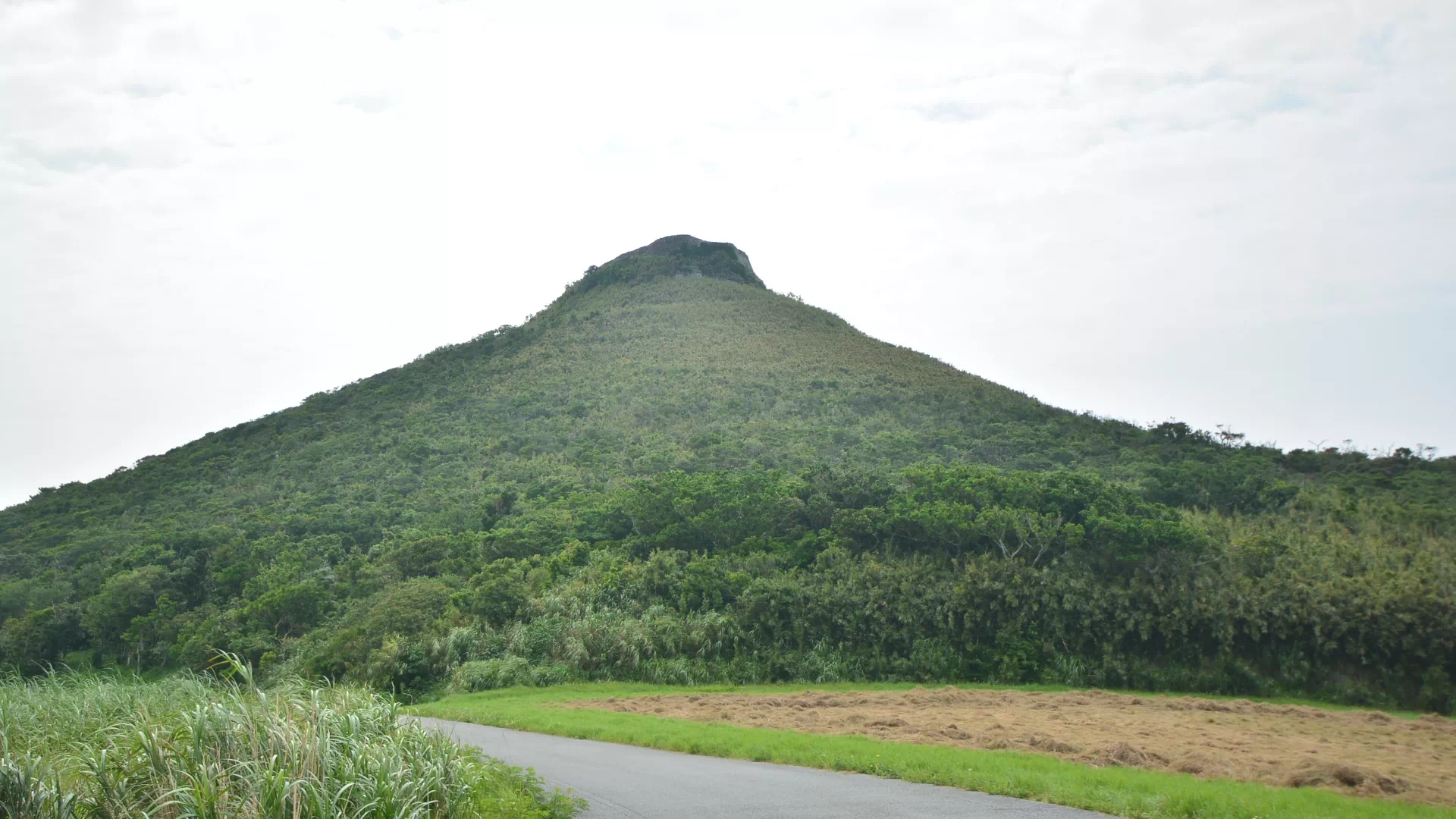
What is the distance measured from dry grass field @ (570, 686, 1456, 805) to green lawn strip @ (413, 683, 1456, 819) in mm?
957

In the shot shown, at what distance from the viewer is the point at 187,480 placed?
64375 millimetres

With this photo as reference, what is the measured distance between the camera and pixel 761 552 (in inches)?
1316

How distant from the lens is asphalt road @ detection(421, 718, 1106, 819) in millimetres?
10133

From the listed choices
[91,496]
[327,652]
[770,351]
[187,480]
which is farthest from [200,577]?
[770,351]

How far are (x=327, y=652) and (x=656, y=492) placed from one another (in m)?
13.6

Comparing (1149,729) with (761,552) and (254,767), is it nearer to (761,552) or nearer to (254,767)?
(254,767)

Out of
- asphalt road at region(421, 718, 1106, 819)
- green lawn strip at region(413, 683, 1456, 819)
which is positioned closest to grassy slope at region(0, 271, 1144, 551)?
green lawn strip at region(413, 683, 1456, 819)

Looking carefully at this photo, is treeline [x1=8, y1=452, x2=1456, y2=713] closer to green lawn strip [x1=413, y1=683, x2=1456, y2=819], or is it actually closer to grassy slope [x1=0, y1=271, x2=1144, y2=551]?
grassy slope [x1=0, y1=271, x2=1144, y2=551]

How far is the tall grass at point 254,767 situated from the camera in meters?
7.39

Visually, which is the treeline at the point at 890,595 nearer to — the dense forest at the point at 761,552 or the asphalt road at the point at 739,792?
the dense forest at the point at 761,552

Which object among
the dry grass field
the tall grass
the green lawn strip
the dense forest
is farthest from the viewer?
the dense forest

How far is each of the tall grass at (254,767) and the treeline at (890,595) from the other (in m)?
18.2

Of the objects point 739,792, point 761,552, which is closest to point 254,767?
point 739,792

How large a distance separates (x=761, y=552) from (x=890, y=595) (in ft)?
20.6
